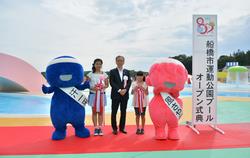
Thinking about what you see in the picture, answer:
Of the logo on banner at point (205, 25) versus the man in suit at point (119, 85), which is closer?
the man in suit at point (119, 85)

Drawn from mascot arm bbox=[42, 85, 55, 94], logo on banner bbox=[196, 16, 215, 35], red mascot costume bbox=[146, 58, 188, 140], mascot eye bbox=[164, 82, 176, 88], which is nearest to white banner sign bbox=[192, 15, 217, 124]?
logo on banner bbox=[196, 16, 215, 35]

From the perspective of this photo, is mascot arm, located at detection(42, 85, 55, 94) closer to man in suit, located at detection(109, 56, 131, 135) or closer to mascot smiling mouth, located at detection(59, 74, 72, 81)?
mascot smiling mouth, located at detection(59, 74, 72, 81)

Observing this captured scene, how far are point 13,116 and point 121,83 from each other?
165 inches

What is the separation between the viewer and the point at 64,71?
5246mm

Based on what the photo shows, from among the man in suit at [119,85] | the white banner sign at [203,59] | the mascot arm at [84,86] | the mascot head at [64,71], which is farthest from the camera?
the white banner sign at [203,59]

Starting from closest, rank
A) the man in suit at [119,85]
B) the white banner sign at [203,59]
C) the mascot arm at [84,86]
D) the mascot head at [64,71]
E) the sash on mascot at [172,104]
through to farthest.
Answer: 1. the mascot head at [64,71]
2. the sash on mascot at [172,104]
3. the mascot arm at [84,86]
4. the man in suit at [119,85]
5. the white banner sign at [203,59]

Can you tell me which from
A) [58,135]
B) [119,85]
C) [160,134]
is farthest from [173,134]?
[58,135]

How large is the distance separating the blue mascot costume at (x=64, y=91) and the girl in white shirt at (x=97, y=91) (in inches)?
12.1

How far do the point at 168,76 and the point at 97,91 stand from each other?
1373 mm

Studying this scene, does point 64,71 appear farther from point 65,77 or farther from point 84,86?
point 84,86

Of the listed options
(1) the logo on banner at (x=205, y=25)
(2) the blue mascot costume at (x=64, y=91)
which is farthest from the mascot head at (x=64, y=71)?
(1) the logo on banner at (x=205, y=25)

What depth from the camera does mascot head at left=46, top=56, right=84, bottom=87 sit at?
5.23 metres

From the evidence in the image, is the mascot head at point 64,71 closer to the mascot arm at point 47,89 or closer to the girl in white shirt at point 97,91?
the mascot arm at point 47,89

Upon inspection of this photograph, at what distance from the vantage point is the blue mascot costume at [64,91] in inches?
207
